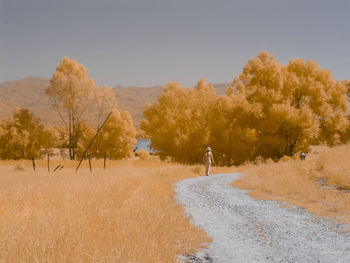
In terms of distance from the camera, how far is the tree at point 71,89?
3650cm

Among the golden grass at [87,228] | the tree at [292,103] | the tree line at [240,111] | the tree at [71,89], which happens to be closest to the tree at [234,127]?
the tree line at [240,111]

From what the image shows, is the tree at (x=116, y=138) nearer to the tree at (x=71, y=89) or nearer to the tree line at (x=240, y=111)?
the tree line at (x=240, y=111)

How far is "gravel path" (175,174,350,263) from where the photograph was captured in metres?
6.40

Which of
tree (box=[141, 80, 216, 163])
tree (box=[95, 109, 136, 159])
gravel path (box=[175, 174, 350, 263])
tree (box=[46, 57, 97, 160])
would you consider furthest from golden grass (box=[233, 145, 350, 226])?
tree (box=[95, 109, 136, 159])

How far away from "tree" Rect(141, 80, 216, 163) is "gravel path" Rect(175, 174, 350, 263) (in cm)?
2378

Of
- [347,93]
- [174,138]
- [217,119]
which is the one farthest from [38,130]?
[347,93]

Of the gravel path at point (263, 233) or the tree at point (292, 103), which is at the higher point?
the tree at point (292, 103)

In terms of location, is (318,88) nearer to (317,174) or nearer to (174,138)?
(174,138)

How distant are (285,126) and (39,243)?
31.8m

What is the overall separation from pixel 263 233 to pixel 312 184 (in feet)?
23.4

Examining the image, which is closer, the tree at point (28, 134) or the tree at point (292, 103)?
the tree at point (292, 103)

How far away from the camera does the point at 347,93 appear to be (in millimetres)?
41656

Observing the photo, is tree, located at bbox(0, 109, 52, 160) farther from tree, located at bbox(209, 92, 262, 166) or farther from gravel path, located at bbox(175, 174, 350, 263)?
gravel path, located at bbox(175, 174, 350, 263)

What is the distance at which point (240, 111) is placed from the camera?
35719 mm
